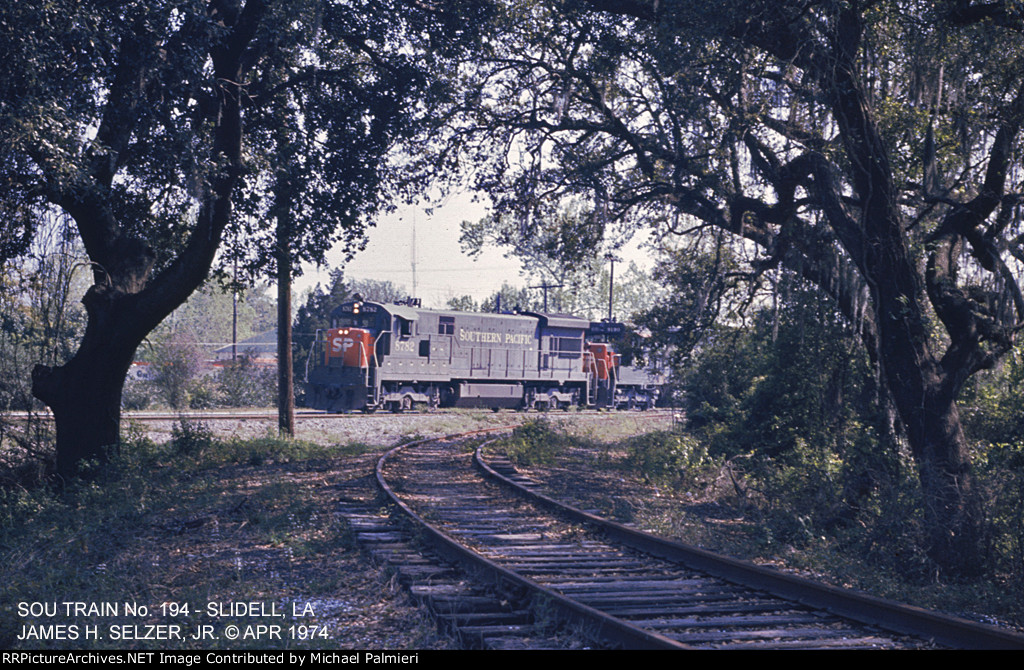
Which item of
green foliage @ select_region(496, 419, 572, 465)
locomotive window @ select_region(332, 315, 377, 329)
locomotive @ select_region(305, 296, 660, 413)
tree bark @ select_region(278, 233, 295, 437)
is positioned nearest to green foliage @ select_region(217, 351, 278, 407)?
locomotive @ select_region(305, 296, 660, 413)

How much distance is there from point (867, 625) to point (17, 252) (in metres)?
12.7

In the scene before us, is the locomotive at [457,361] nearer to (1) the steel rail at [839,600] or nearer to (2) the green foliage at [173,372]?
(2) the green foliage at [173,372]

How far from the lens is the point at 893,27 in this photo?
1105 centimetres

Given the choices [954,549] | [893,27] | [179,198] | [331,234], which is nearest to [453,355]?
[331,234]

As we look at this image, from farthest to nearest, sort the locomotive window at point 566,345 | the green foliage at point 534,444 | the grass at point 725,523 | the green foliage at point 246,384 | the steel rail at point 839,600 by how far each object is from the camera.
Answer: the green foliage at point 246,384
the locomotive window at point 566,345
the green foliage at point 534,444
the grass at point 725,523
the steel rail at point 839,600

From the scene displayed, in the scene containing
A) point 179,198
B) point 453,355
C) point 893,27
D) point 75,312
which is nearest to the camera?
point 893,27

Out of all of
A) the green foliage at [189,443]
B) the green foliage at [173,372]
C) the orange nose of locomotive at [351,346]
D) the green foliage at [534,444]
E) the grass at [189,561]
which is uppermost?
the orange nose of locomotive at [351,346]

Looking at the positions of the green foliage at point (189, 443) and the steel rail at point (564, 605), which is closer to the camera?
the steel rail at point (564, 605)

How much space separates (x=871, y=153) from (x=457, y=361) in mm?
22021

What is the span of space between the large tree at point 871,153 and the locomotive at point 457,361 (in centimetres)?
1530

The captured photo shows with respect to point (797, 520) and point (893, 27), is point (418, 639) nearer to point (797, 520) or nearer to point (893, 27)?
point (797, 520)

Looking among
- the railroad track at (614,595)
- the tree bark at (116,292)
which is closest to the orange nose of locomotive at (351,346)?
the tree bark at (116,292)

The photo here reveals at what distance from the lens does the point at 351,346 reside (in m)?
27.3

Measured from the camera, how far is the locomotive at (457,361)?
90.4ft
